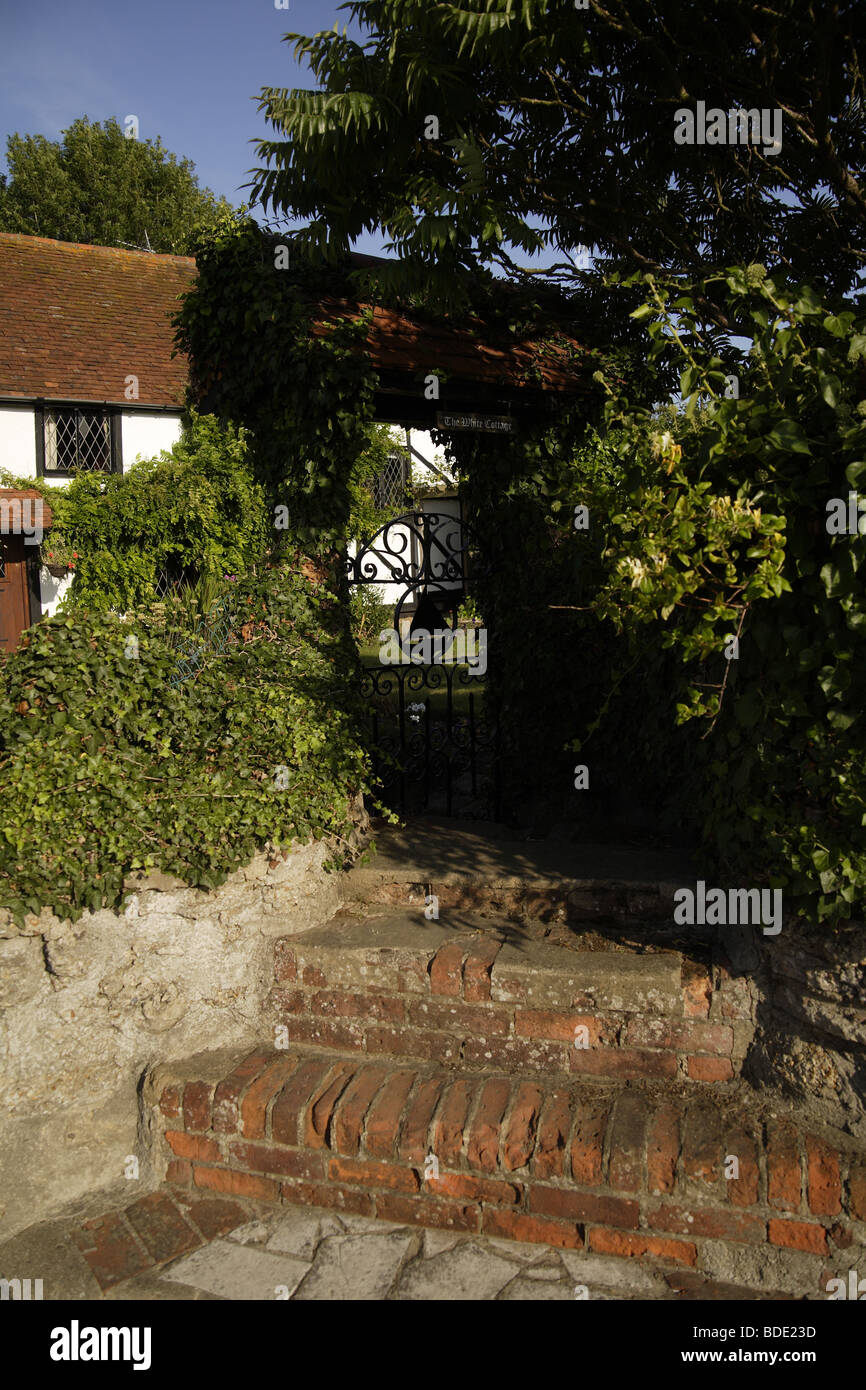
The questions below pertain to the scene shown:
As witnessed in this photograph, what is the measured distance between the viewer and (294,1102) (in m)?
3.11

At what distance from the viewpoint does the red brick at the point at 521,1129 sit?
278 cm

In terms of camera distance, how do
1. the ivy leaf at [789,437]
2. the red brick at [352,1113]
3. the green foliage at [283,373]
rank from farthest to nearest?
the green foliage at [283,373]
the red brick at [352,1113]
the ivy leaf at [789,437]

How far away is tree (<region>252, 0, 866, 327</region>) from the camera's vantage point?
3.69 meters

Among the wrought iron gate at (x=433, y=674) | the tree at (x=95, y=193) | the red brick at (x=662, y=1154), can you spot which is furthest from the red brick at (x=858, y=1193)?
the tree at (x=95, y=193)

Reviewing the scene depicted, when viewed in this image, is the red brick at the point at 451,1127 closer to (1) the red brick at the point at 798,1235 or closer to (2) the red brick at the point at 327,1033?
(2) the red brick at the point at 327,1033

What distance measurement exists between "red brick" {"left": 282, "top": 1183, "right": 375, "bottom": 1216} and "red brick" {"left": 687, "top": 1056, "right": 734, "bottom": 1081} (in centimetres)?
111

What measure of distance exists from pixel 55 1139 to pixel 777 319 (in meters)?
3.42

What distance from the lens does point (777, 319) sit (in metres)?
2.55

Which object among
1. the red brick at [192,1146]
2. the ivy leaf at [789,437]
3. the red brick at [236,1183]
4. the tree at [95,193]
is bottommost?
the red brick at [236,1183]

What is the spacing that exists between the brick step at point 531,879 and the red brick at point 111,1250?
1414 millimetres

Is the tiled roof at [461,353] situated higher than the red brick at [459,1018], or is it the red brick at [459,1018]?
the tiled roof at [461,353]
